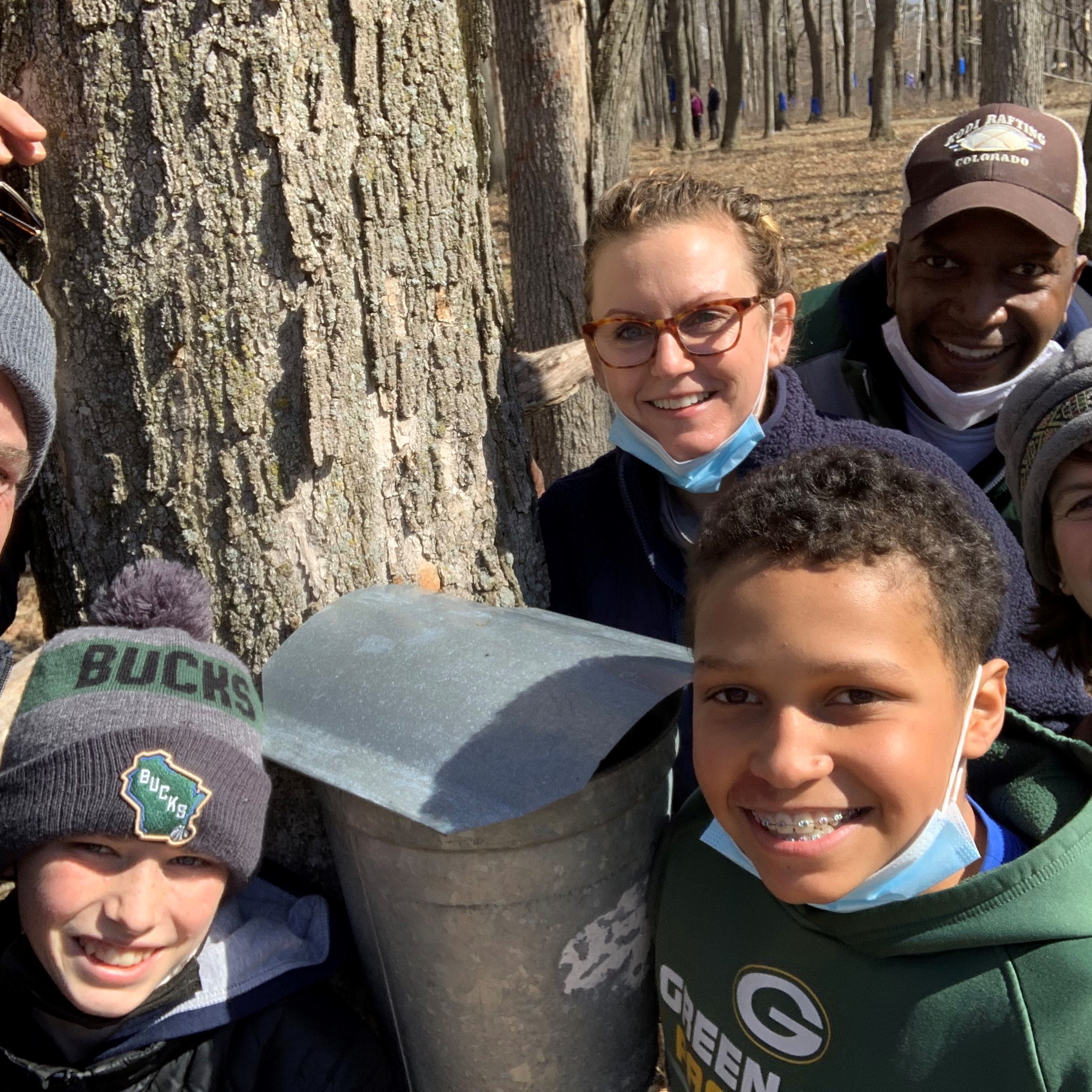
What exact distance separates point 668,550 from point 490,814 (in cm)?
95

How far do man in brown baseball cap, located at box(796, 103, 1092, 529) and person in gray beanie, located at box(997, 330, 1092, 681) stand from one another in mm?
681

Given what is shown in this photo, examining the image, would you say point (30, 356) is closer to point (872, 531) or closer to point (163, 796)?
point (163, 796)

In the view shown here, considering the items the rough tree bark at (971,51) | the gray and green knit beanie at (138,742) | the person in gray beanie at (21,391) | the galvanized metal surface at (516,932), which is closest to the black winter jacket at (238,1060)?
the galvanized metal surface at (516,932)

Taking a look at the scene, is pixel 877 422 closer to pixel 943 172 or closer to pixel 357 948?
pixel 943 172

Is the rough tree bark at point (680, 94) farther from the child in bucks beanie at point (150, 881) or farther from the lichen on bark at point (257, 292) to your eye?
the child in bucks beanie at point (150, 881)

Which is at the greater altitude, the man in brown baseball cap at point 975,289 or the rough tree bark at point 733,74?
the rough tree bark at point 733,74

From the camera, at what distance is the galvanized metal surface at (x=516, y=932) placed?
1.60 meters

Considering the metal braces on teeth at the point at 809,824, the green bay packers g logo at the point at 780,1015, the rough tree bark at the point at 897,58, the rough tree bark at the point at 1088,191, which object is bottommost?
the green bay packers g logo at the point at 780,1015

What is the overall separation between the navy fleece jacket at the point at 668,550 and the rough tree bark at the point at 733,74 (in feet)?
74.5

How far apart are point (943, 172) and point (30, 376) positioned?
85.7 inches

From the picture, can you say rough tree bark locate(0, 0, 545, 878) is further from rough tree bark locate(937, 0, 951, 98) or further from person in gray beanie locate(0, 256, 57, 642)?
rough tree bark locate(937, 0, 951, 98)

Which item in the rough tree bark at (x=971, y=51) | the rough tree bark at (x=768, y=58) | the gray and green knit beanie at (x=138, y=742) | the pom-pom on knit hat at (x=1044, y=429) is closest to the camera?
the gray and green knit beanie at (x=138, y=742)

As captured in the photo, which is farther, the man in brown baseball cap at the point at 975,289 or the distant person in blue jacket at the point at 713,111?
the distant person in blue jacket at the point at 713,111

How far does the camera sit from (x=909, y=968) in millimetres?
1425
